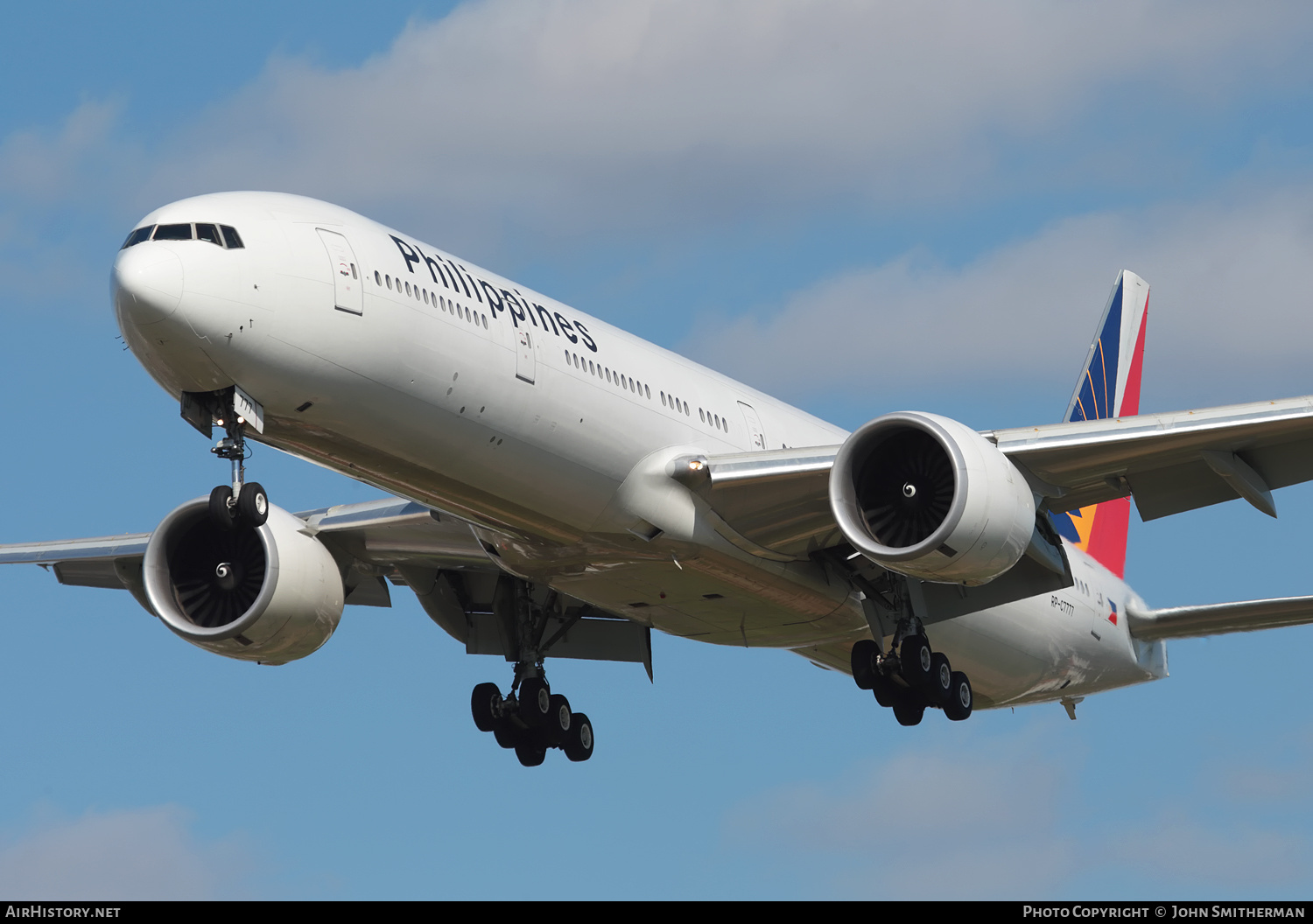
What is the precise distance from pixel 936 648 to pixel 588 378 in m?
9.55

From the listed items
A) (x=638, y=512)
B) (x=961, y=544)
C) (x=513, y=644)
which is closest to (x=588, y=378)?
(x=638, y=512)

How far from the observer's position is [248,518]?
22984mm

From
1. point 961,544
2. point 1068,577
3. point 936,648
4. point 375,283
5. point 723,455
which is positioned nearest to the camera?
point 375,283

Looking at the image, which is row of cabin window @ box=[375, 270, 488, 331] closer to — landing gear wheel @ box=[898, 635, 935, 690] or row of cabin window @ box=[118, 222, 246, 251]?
row of cabin window @ box=[118, 222, 246, 251]

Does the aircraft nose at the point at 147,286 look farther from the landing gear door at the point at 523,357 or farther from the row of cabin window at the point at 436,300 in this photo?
the landing gear door at the point at 523,357

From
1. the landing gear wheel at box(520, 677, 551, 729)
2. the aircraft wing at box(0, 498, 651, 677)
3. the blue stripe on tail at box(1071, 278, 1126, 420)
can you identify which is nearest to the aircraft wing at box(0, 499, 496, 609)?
the aircraft wing at box(0, 498, 651, 677)

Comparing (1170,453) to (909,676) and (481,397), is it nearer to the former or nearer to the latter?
(909,676)

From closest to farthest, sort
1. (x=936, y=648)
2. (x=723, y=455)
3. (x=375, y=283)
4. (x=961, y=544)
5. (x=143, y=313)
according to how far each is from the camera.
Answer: (x=143, y=313) < (x=375, y=283) < (x=961, y=544) < (x=723, y=455) < (x=936, y=648)

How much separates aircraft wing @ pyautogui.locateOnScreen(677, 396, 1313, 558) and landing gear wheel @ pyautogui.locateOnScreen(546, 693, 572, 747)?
6265mm

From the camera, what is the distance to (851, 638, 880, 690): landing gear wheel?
30781 mm

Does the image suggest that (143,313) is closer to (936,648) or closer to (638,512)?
(638,512)

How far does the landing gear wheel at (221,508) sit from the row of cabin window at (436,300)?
328 centimetres

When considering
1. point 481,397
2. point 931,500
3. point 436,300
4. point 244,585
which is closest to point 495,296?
point 436,300

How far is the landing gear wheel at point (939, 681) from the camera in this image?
30.5 metres
